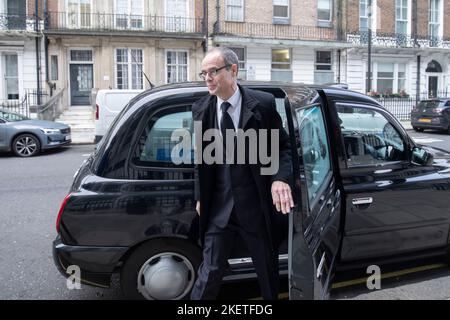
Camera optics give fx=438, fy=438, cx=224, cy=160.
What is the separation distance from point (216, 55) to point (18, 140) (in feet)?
37.8

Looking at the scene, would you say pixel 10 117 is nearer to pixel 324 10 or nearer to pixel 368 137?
pixel 368 137

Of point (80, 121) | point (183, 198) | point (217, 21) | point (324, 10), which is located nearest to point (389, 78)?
point (324, 10)

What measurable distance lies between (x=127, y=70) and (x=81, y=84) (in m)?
2.39

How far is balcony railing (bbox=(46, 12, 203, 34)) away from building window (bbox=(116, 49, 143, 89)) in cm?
117

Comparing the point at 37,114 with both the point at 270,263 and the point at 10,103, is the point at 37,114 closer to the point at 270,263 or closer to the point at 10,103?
the point at 10,103

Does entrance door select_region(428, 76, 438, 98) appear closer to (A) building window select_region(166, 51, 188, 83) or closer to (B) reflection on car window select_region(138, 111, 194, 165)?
(A) building window select_region(166, 51, 188, 83)

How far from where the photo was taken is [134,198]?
3201 mm

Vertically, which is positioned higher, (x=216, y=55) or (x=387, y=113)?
(x=216, y=55)

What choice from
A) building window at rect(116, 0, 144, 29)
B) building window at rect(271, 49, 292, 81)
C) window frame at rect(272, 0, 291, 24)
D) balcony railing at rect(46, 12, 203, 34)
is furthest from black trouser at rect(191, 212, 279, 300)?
window frame at rect(272, 0, 291, 24)

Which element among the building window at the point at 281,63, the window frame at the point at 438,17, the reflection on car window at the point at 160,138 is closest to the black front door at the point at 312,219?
the reflection on car window at the point at 160,138

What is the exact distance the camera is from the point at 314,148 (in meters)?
2.94

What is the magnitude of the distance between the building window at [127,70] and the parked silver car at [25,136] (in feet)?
30.7

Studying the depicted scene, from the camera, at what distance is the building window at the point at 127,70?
72.2 feet
